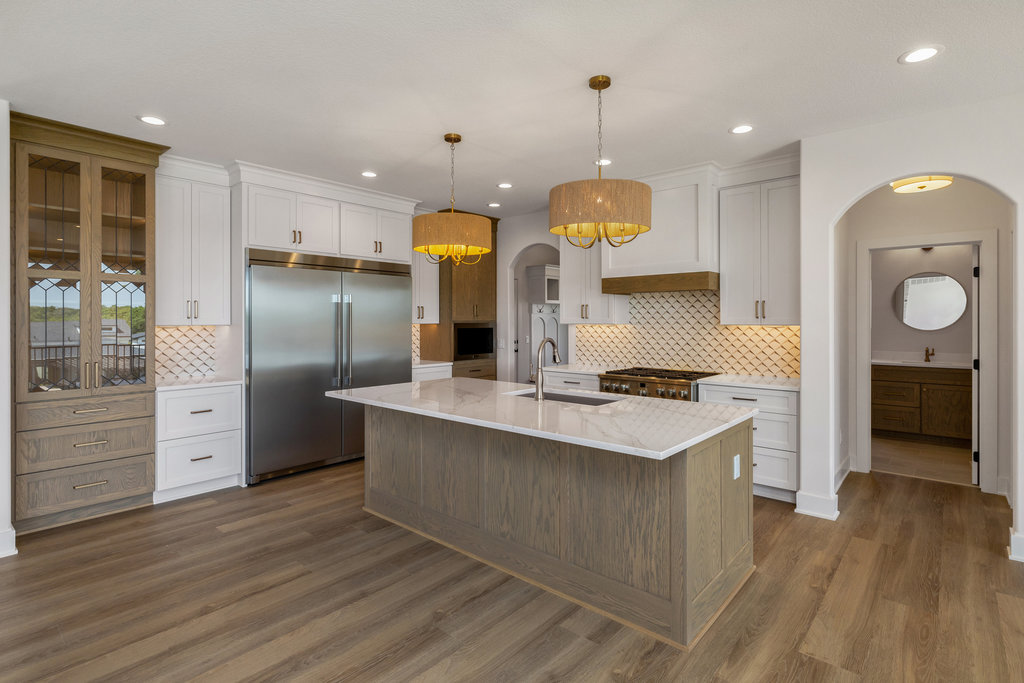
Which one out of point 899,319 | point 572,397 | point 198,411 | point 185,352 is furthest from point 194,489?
point 899,319

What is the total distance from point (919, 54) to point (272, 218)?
4.41 meters

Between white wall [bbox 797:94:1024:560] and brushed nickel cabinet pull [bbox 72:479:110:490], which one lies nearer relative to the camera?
white wall [bbox 797:94:1024:560]

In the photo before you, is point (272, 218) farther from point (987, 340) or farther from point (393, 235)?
point (987, 340)

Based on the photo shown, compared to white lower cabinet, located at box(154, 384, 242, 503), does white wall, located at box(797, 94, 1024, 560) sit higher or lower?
higher

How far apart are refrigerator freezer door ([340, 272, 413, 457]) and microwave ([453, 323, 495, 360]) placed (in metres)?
0.87

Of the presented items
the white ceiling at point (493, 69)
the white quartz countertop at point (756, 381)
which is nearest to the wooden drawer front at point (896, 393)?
the white quartz countertop at point (756, 381)

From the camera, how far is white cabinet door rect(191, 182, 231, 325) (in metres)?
4.30

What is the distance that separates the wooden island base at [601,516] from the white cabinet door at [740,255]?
73.2 inches

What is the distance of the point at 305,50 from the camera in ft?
8.23

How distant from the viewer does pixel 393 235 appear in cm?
546

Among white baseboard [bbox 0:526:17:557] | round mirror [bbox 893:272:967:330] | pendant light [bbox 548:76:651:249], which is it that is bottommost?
white baseboard [bbox 0:526:17:557]

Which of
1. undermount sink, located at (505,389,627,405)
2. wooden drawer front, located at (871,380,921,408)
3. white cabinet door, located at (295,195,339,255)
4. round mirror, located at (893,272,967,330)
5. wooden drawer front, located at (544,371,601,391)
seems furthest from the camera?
round mirror, located at (893,272,967,330)

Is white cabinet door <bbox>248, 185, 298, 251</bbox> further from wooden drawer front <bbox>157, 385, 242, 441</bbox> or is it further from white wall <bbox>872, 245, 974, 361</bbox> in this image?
white wall <bbox>872, 245, 974, 361</bbox>

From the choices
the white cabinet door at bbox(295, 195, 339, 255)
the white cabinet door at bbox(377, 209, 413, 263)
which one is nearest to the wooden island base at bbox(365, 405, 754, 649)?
the white cabinet door at bbox(295, 195, 339, 255)
